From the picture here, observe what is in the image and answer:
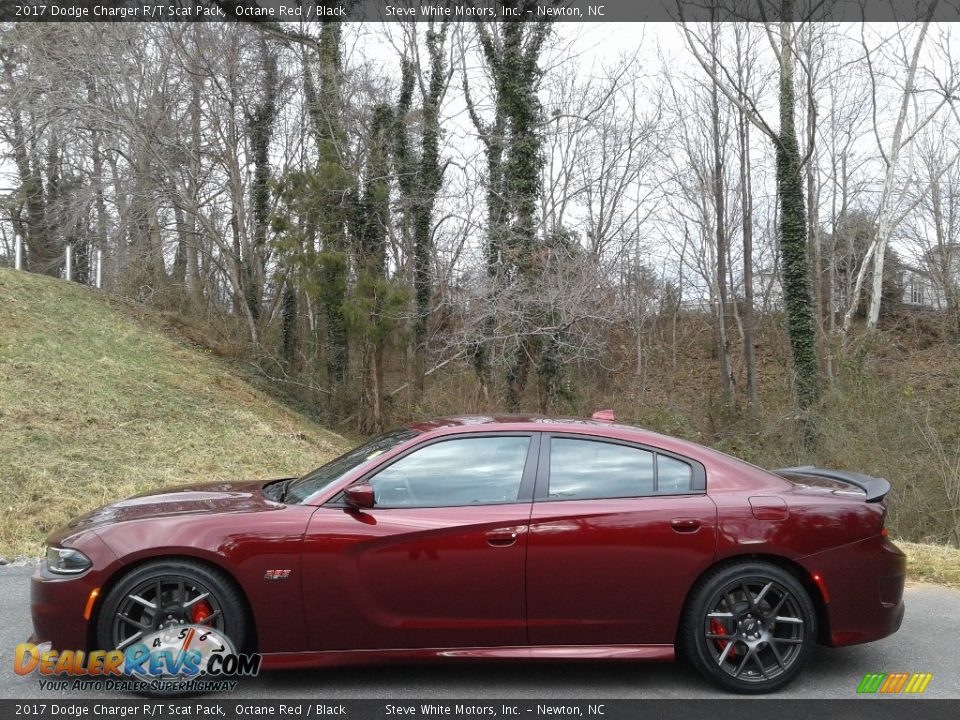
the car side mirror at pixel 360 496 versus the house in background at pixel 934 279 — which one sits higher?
the house in background at pixel 934 279

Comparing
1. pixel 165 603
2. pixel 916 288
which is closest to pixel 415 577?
pixel 165 603

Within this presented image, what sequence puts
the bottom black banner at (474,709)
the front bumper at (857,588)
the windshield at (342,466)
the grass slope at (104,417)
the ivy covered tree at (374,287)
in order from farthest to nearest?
the ivy covered tree at (374,287) < the grass slope at (104,417) < the windshield at (342,466) < the front bumper at (857,588) < the bottom black banner at (474,709)

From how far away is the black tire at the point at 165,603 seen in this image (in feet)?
13.7

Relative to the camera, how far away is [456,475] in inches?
178

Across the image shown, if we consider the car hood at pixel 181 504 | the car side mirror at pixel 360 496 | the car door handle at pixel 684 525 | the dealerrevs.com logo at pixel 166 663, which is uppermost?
the car side mirror at pixel 360 496

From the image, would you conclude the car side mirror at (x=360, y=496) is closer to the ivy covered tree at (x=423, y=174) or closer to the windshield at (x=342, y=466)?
the windshield at (x=342, y=466)

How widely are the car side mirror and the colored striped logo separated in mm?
2831

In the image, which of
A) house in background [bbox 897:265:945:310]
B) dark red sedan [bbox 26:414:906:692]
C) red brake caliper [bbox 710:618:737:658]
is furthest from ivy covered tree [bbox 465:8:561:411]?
house in background [bbox 897:265:945:310]

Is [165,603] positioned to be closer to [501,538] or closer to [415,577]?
[415,577]

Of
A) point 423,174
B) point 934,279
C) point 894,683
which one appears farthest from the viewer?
point 934,279

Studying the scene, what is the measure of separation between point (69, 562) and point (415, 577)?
1794 millimetres

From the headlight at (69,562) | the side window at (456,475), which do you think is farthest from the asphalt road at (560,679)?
the side window at (456,475)

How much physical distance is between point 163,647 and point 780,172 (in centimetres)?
1911

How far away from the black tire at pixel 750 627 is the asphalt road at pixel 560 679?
0.45 feet
